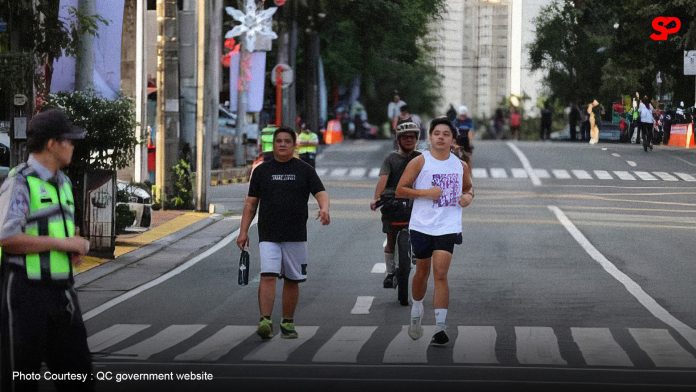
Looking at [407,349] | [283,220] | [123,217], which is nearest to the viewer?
[407,349]

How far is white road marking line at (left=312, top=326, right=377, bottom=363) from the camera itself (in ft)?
43.0

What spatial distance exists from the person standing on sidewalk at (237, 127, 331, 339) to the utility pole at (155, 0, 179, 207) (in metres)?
19.4

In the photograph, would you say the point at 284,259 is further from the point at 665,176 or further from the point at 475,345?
the point at 665,176

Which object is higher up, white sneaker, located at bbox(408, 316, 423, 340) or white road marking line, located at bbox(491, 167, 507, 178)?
white road marking line, located at bbox(491, 167, 507, 178)

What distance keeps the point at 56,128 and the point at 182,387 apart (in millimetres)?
3109

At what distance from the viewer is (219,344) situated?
14.0m

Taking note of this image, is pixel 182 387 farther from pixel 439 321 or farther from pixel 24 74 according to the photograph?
pixel 24 74

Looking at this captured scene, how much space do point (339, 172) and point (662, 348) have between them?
3458 centimetres

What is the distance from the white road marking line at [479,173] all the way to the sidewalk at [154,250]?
11007 mm

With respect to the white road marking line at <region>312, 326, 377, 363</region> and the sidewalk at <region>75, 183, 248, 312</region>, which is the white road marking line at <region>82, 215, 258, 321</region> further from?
the white road marking line at <region>312, 326, 377, 363</region>

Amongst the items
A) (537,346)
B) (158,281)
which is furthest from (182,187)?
(537,346)

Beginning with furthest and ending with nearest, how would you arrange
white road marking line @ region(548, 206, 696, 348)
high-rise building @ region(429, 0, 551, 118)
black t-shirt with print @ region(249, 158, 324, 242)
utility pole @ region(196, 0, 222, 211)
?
high-rise building @ region(429, 0, 551, 118)
utility pole @ region(196, 0, 222, 211)
white road marking line @ region(548, 206, 696, 348)
black t-shirt with print @ region(249, 158, 324, 242)

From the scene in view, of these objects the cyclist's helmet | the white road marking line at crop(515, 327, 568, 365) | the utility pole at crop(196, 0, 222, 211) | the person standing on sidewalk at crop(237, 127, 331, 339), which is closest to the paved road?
the white road marking line at crop(515, 327, 568, 365)

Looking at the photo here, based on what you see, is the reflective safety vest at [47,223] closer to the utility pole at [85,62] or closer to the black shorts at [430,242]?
the black shorts at [430,242]
